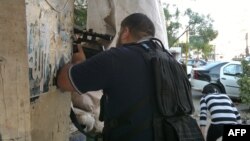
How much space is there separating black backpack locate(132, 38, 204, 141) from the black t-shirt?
46 millimetres

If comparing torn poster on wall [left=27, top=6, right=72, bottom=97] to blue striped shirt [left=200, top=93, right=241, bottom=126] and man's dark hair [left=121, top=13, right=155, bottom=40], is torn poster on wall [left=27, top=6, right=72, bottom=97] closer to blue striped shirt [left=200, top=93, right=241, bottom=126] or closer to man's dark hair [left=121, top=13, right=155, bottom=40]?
man's dark hair [left=121, top=13, right=155, bottom=40]

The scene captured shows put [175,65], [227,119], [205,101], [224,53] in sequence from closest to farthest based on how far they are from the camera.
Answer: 1. [175,65]
2. [227,119]
3. [205,101]
4. [224,53]

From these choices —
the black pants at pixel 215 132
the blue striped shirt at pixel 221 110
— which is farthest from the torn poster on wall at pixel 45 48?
the black pants at pixel 215 132

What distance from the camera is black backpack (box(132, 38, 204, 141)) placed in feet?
7.93

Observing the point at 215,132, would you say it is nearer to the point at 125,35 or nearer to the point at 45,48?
the point at 125,35

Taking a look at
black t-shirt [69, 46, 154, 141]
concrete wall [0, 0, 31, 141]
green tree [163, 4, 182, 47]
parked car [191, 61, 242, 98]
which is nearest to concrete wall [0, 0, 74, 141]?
concrete wall [0, 0, 31, 141]

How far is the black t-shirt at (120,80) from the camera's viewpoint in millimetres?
2348

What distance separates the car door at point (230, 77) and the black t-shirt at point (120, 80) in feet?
45.9

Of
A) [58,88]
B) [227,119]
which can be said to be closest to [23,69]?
[58,88]

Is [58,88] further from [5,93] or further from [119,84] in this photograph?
[5,93]

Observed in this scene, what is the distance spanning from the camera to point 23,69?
5.26 ft

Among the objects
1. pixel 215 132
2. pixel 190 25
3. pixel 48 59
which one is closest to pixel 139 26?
pixel 48 59

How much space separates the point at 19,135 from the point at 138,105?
37.7 inches

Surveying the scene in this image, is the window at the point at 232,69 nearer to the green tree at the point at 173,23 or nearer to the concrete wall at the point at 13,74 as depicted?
the green tree at the point at 173,23
